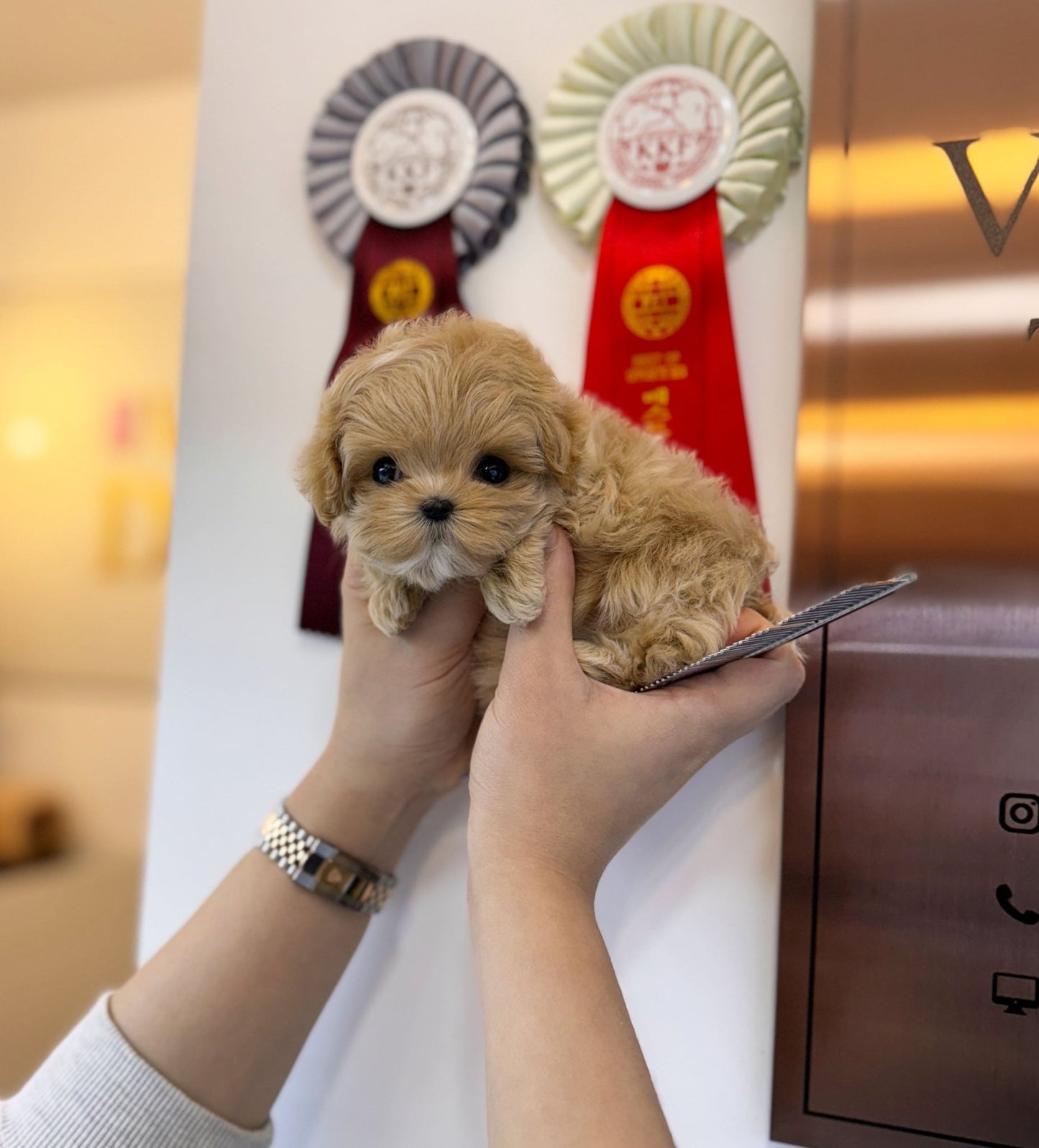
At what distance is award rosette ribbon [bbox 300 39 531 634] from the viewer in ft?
3.20

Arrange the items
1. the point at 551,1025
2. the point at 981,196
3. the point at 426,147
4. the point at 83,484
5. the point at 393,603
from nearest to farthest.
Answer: the point at 551,1025
the point at 393,603
the point at 981,196
the point at 426,147
the point at 83,484

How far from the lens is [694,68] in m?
0.89

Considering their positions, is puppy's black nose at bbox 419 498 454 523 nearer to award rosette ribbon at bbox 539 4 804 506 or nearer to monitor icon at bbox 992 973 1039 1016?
award rosette ribbon at bbox 539 4 804 506

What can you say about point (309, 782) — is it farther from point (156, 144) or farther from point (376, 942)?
point (156, 144)

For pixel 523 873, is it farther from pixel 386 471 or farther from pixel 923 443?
pixel 923 443

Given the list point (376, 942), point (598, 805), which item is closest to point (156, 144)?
point (376, 942)

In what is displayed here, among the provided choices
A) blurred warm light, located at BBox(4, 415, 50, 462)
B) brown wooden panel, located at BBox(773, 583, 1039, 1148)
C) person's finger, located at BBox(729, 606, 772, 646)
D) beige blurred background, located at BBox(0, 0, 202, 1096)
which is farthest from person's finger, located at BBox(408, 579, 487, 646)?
blurred warm light, located at BBox(4, 415, 50, 462)

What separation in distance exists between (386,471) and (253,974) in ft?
1.76

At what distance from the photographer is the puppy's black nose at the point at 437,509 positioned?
0.60 metres

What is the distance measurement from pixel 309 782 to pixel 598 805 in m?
0.37

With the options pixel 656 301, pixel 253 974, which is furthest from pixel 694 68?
pixel 253 974

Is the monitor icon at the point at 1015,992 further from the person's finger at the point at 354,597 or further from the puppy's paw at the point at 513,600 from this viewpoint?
the person's finger at the point at 354,597

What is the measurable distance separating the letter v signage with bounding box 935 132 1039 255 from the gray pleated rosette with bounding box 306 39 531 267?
43cm

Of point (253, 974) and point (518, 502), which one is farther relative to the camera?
point (253, 974)
